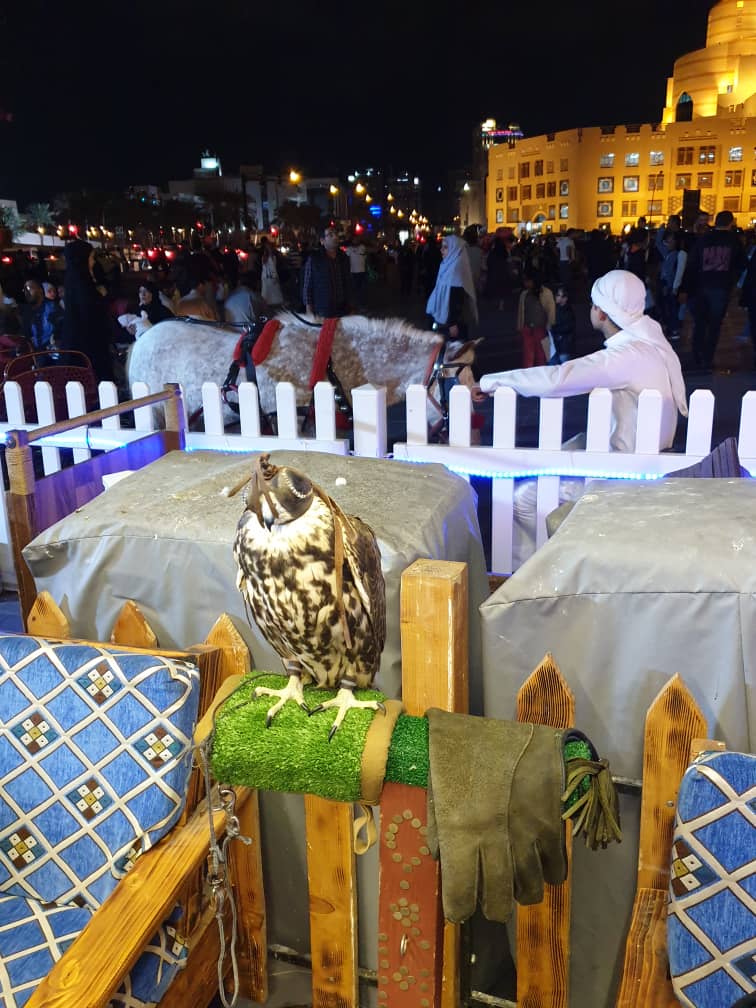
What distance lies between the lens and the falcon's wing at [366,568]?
174 centimetres

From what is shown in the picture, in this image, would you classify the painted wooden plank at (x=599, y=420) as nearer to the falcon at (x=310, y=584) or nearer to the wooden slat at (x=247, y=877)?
the wooden slat at (x=247, y=877)

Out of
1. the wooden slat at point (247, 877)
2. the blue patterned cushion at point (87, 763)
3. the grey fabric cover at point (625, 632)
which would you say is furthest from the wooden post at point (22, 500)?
the grey fabric cover at point (625, 632)

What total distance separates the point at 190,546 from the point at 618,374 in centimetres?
264

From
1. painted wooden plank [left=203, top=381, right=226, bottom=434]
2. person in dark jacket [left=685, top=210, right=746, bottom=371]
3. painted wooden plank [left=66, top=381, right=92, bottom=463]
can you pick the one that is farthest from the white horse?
person in dark jacket [left=685, top=210, right=746, bottom=371]

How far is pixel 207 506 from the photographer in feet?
8.25

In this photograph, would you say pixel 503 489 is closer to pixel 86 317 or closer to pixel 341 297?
pixel 86 317

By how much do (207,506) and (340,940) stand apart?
1314 millimetres

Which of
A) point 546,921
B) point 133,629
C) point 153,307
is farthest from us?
point 153,307

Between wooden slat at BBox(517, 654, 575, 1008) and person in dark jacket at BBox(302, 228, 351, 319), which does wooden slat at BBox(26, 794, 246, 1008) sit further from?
person in dark jacket at BBox(302, 228, 351, 319)

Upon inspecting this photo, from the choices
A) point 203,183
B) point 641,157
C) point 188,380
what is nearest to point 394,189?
point 203,183

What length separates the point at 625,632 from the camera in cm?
200

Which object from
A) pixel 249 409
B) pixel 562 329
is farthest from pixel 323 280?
pixel 249 409

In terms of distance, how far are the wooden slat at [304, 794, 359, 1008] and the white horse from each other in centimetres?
430

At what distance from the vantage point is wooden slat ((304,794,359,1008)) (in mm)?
2166
